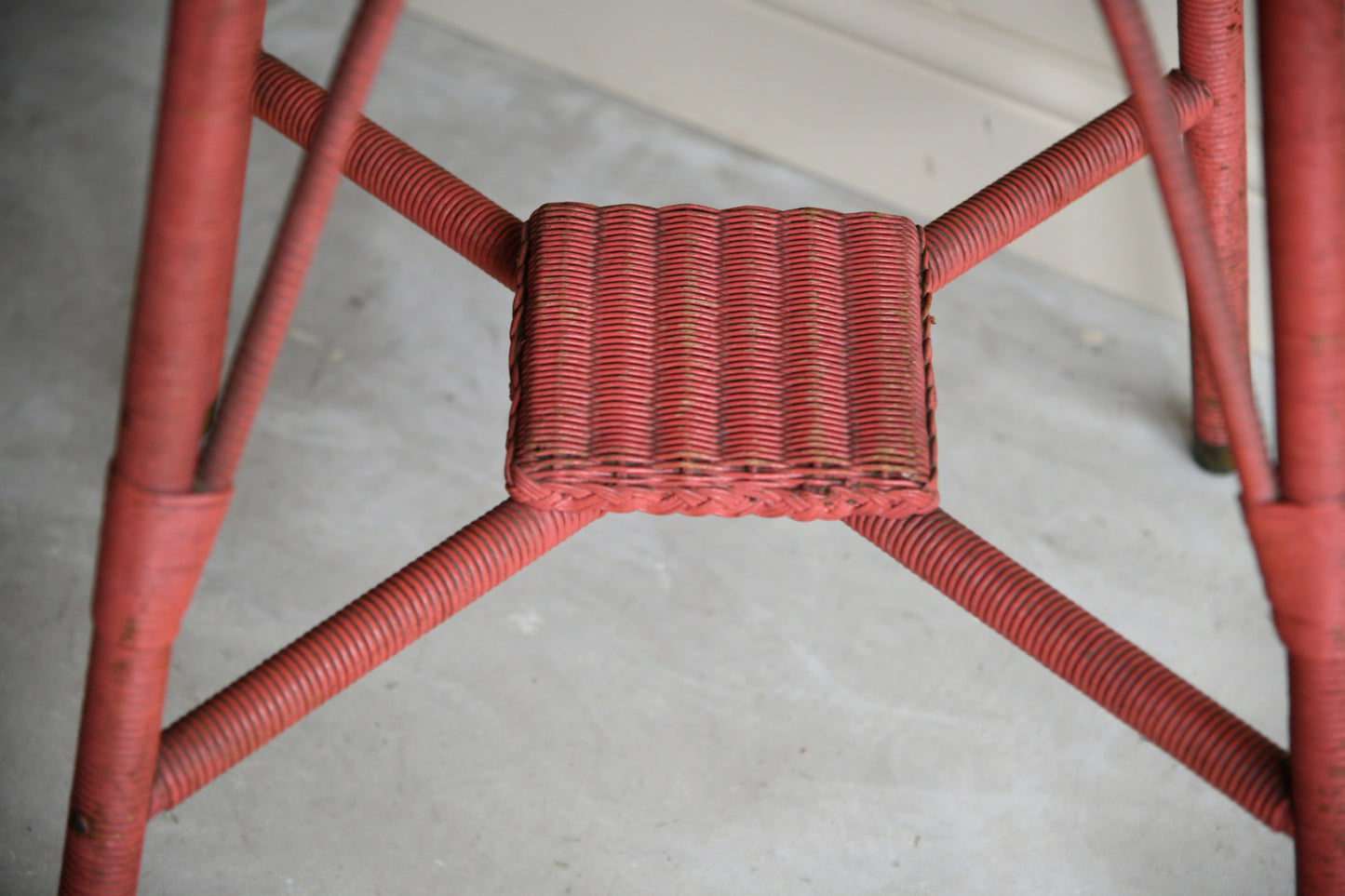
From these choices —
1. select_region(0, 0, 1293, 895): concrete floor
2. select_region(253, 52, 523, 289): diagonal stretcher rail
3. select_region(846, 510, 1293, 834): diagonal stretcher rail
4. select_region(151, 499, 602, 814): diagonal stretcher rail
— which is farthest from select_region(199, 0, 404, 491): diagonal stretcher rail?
select_region(0, 0, 1293, 895): concrete floor

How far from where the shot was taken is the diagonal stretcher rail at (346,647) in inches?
30.7

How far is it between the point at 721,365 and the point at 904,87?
95 centimetres

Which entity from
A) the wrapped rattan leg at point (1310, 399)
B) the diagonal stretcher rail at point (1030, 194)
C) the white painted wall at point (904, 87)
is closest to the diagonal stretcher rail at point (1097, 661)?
the wrapped rattan leg at point (1310, 399)

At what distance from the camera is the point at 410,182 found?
100cm

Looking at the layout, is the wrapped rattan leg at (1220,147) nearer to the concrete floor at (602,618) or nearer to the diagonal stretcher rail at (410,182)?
the concrete floor at (602,618)

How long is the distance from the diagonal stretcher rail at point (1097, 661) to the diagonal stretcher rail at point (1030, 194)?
217 mm

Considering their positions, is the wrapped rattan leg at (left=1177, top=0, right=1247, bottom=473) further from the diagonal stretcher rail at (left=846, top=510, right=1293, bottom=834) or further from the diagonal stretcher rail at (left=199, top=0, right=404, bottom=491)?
the diagonal stretcher rail at (left=199, top=0, right=404, bottom=491)

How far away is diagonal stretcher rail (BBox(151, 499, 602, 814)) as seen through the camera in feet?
2.56

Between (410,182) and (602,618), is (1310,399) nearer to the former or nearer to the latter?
(410,182)

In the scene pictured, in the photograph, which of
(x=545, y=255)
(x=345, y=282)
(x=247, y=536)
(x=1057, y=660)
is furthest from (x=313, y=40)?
(x=1057, y=660)

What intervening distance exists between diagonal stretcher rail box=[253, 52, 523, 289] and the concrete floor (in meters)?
0.48

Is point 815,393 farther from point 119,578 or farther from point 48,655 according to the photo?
point 48,655

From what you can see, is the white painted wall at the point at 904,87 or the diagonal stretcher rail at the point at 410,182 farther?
the white painted wall at the point at 904,87

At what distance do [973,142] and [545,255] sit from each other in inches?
37.3
